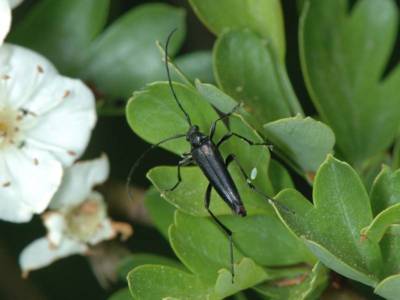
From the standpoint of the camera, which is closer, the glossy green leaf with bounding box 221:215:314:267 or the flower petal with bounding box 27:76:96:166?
the glossy green leaf with bounding box 221:215:314:267

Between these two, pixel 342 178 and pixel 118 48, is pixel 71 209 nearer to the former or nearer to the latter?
pixel 118 48

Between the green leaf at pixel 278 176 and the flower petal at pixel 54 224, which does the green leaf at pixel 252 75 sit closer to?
the green leaf at pixel 278 176

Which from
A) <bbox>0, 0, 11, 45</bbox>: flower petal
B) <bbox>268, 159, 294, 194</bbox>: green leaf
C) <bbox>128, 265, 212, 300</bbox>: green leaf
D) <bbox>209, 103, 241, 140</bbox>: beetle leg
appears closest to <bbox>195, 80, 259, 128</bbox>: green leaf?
<bbox>209, 103, 241, 140</bbox>: beetle leg

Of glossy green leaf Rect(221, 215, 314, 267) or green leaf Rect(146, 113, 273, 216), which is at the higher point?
green leaf Rect(146, 113, 273, 216)

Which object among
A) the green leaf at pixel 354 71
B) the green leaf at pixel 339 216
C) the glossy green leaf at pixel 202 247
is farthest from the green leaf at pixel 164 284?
the green leaf at pixel 354 71

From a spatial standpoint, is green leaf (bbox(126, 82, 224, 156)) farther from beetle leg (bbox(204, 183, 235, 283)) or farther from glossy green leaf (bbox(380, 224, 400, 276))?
glossy green leaf (bbox(380, 224, 400, 276))

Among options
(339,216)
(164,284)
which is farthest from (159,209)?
(339,216)
